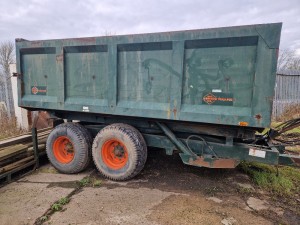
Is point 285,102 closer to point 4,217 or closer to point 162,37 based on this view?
point 162,37

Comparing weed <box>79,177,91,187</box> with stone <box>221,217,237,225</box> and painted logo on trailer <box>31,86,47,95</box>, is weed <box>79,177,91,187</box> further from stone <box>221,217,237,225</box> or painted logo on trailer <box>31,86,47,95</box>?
stone <box>221,217,237,225</box>

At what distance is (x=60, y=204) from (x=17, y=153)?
1.74 metres

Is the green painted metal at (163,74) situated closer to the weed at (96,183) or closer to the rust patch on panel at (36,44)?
the rust patch on panel at (36,44)

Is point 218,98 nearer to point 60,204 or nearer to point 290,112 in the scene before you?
point 60,204

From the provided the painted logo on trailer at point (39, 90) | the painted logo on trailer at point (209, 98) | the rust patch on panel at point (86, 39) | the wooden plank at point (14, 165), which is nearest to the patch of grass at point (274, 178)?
the painted logo on trailer at point (209, 98)

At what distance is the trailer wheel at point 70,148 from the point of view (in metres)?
4.25

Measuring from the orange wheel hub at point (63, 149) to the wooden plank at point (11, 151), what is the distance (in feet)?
1.95

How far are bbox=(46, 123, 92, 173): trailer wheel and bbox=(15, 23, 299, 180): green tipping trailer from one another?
0.02m

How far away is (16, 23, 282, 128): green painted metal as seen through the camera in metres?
3.02

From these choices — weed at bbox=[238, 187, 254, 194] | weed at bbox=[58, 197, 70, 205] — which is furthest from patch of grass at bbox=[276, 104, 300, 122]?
weed at bbox=[58, 197, 70, 205]

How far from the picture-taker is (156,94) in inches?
142

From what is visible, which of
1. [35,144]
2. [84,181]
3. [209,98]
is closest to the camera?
[209,98]

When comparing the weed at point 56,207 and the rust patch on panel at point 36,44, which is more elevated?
the rust patch on panel at point 36,44

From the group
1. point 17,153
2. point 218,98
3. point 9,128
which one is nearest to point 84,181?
point 17,153
